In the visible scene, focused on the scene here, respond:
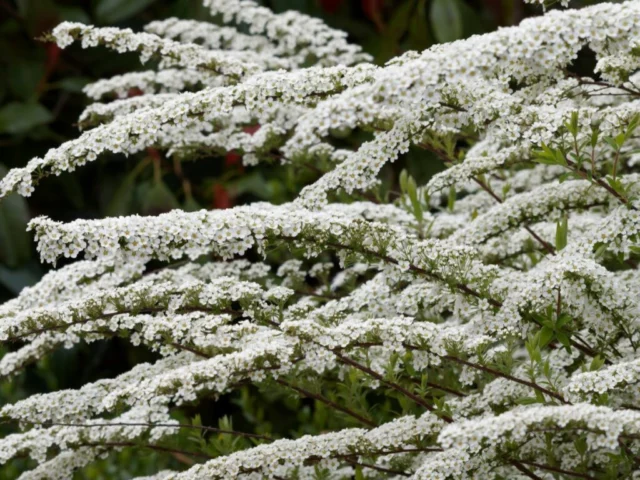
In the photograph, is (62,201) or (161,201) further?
(62,201)

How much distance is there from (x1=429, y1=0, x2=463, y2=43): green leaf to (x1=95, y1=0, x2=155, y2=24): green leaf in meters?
1.42

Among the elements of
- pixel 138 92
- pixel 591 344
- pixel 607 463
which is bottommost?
pixel 607 463

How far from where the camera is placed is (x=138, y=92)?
394cm

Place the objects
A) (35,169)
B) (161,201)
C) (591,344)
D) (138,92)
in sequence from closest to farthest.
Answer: (35,169)
(591,344)
(138,92)
(161,201)

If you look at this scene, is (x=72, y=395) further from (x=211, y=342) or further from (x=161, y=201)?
(x=161, y=201)

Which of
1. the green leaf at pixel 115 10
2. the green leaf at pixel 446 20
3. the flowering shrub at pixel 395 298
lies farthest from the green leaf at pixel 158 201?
the flowering shrub at pixel 395 298

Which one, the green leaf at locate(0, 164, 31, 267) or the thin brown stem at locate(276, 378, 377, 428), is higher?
the green leaf at locate(0, 164, 31, 267)

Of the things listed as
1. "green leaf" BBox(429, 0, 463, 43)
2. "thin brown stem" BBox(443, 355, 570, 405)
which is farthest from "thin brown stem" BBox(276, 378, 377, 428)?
"green leaf" BBox(429, 0, 463, 43)

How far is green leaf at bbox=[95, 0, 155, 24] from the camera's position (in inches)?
179

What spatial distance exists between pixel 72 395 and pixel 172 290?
1.65 feet

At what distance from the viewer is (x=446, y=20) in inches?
169

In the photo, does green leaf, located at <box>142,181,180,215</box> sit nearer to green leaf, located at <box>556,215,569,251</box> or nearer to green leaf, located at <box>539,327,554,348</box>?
green leaf, located at <box>556,215,569,251</box>

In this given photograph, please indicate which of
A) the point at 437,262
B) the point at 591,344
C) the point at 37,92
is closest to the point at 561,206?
the point at 591,344

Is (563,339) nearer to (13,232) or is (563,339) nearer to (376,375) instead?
(376,375)
